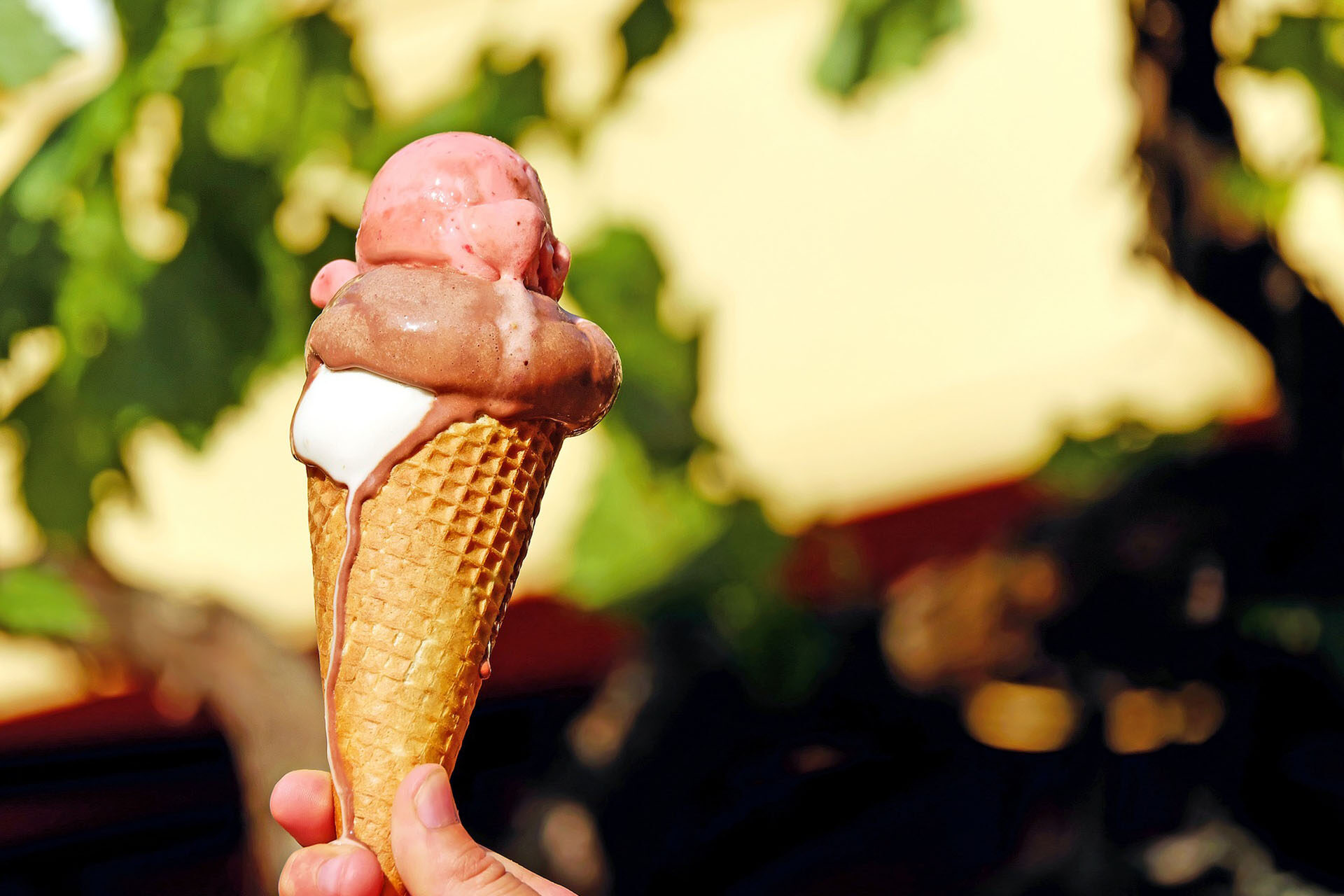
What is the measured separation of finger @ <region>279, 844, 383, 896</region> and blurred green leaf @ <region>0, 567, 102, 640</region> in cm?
156

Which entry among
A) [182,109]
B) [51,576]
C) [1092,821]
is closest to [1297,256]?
[1092,821]

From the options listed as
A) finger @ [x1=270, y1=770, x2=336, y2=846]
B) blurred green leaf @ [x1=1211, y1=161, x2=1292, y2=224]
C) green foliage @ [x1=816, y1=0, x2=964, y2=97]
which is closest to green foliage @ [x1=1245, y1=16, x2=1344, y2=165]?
blurred green leaf @ [x1=1211, y1=161, x2=1292, y2=224]

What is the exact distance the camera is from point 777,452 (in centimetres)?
447

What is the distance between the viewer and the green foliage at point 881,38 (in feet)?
5.43

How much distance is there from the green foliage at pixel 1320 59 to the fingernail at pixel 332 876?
1806mm

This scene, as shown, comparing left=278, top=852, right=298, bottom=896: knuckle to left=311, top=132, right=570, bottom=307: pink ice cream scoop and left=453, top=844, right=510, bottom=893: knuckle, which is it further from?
left=311, top=132, right=570, bottom=307: pink ice cream scoop

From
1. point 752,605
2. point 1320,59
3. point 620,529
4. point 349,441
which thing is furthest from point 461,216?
point 1320,59

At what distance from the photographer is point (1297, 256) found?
103 inches

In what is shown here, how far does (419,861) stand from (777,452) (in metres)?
3.62

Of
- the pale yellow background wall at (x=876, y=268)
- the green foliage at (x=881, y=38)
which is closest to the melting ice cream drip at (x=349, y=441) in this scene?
the green foliage at (x=881, y=38)

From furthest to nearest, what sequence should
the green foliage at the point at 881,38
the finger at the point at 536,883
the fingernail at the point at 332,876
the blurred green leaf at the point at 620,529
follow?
1. the blurred green leaf at the point at 620,529
2. the green foliage at the point at 881,38
3. the finger at the point at 536,883
4. the fingernail at the point at 332,876

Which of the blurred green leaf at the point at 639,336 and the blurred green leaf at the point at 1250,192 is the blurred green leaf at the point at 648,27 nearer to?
the blurred green leaf at the point at 639,336

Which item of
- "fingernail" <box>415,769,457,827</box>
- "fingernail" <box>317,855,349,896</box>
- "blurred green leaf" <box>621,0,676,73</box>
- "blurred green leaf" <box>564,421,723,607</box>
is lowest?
"blurred green leaf" <box>564,421,723,607</box>

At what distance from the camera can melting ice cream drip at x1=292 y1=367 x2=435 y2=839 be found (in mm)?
952
